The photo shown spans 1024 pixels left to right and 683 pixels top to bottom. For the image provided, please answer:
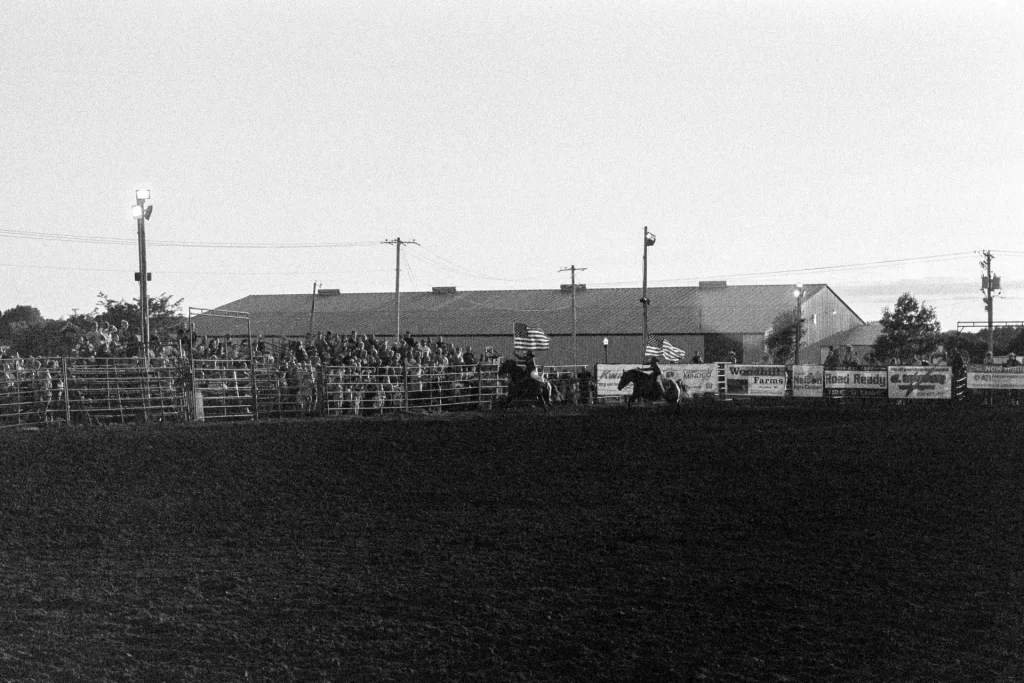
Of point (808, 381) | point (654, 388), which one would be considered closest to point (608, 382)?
point (654, 388)

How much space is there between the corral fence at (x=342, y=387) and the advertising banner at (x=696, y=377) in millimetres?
32

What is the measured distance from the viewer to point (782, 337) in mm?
60719

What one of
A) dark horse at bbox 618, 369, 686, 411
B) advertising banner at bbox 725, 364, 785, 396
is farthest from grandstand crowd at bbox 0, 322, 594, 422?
advertising banner at bbox 725, 364, 785, 396

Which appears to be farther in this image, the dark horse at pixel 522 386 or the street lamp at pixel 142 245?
the dark horse at pixel 522 386

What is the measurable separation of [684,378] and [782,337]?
29.2 metres

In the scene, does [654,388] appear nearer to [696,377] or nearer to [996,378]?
[696,377]

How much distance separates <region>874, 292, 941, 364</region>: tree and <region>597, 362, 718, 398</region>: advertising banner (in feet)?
108

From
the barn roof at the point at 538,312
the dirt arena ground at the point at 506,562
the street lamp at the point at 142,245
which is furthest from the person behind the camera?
the barn roof at the point at 538,312

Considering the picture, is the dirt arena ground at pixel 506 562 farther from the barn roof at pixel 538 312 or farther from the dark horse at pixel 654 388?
the barn roof at pixel 538 312

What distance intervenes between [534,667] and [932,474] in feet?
30.8

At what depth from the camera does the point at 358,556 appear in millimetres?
8984

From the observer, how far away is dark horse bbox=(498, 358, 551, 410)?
2762 centimetres

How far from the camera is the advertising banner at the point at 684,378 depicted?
108ft

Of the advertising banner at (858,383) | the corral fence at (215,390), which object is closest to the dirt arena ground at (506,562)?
the corral fence at (215,390)
